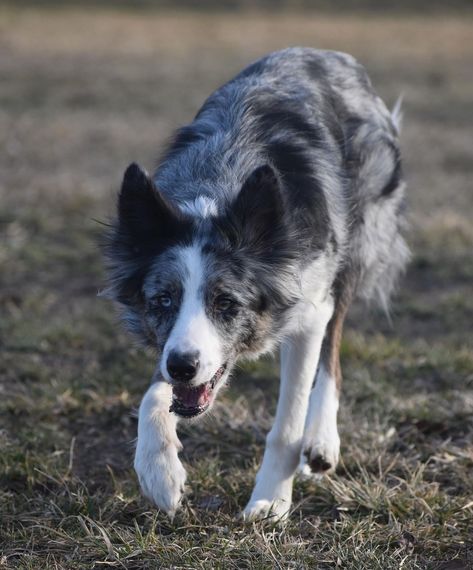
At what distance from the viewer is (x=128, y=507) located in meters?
4.30

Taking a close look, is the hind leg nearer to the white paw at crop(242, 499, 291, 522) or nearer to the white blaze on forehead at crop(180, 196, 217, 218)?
the white paw at crop(242, 499, 291, 522)

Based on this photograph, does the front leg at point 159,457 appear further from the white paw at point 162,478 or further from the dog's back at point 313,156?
the dog's back at point 313,156

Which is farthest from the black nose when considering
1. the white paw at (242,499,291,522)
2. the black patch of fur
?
the black patch of fur

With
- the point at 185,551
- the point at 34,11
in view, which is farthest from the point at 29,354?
the point at 34,11

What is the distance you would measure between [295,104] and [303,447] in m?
1.82

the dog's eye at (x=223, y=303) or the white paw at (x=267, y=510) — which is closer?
the dog's eye at (x=223, y=303)

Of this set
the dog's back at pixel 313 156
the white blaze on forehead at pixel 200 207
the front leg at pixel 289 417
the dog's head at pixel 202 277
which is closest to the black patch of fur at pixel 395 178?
the dog's back at pixel 313 156

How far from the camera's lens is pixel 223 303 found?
4059mm

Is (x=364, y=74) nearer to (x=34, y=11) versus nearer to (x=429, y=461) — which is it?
(x=429, y=461)

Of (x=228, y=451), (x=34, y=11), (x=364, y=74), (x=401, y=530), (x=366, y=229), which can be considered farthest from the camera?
(x=34, y=11)

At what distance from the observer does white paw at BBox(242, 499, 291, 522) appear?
4.18 meters

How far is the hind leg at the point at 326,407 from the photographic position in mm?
4516

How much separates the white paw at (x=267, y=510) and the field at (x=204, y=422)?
2.3 inches

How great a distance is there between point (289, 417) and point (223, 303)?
0.82 meters
